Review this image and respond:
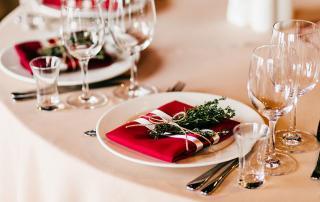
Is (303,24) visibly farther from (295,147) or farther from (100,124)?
(100,124)

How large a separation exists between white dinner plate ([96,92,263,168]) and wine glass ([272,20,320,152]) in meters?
0.07

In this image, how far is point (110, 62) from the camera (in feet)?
5.59

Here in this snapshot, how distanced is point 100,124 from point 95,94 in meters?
0.26

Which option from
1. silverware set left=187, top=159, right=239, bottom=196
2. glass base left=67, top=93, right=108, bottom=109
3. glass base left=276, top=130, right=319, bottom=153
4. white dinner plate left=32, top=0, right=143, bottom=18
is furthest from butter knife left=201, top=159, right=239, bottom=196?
white dinner plate left=32, top=0, right=143, bottom=18

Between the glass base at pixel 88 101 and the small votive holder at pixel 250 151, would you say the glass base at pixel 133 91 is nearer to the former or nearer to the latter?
the glass base at pixel 88 101

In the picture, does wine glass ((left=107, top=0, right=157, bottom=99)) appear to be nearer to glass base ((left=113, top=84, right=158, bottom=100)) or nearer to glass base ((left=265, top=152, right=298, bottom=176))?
glass base ((left=113, top=84, right=158, bottom=100))

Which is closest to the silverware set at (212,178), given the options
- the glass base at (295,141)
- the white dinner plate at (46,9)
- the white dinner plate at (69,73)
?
the glass base at (295,141)

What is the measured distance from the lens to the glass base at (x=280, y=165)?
1163 millimetres

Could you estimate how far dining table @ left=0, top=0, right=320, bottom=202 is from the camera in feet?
3.70

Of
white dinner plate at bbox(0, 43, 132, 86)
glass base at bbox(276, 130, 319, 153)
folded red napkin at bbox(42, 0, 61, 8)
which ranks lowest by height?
glass base at bbox(276, 130, 319, 153)

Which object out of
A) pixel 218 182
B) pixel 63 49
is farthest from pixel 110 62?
pixel 218 182

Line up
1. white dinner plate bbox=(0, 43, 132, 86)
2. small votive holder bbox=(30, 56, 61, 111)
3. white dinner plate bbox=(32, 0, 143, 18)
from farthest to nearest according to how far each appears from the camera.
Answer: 1. white dinner plate bbox=(32, 0, 143, 18)
2. white dinner plate bbox=(0, 43, 132, 86)
3. small votive holder bbox=(30, 56, 61, 111)

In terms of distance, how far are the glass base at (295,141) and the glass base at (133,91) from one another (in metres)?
0.39

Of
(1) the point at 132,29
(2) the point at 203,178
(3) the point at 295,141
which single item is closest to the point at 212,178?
(2) the point at 203,178
